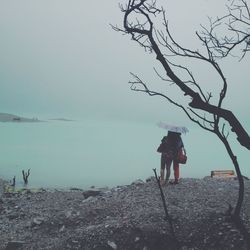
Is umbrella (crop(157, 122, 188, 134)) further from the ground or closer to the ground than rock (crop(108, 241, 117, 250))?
further from the ground

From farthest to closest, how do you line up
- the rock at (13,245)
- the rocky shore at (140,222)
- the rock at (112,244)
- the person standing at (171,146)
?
the person standing at (171,146), the rock at (13,245), the rock at (112,244), the rocky shore at (140,222)

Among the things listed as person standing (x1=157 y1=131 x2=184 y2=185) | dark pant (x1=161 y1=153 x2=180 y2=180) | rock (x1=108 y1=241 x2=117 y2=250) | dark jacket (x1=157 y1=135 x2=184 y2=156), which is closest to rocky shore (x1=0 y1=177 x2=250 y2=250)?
rock (x1=108 y1=241 x2=117 y2=250)

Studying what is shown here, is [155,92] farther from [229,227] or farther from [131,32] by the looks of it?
[229,227]

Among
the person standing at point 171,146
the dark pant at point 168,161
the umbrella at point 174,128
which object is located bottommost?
the dark pant at point 168,161

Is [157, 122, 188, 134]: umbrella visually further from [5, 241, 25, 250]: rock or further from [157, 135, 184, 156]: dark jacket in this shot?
[5, 241, 25, 250]: rock

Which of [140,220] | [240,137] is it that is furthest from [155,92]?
[140,220]

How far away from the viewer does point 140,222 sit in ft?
42.4

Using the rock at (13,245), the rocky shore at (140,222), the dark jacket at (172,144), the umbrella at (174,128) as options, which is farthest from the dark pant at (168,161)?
the rock at (13,245)

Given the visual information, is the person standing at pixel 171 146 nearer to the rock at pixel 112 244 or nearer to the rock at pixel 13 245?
the rock at pixel 112 244

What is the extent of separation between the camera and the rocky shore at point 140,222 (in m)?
11.8

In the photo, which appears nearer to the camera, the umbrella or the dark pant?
the umbrella

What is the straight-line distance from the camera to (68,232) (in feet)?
45.2

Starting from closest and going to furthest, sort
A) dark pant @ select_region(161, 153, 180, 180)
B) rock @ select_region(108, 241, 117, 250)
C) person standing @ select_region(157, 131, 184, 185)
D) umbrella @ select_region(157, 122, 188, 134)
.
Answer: rock @ select_region(108, 241, 117, 250), umbrella @ select_region(157, 122, 188, 134), person standing @ select_region(157, 131, 184, 185), dark pant @ select_region(161, 153, 180, 180)

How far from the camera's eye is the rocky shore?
11.8m
